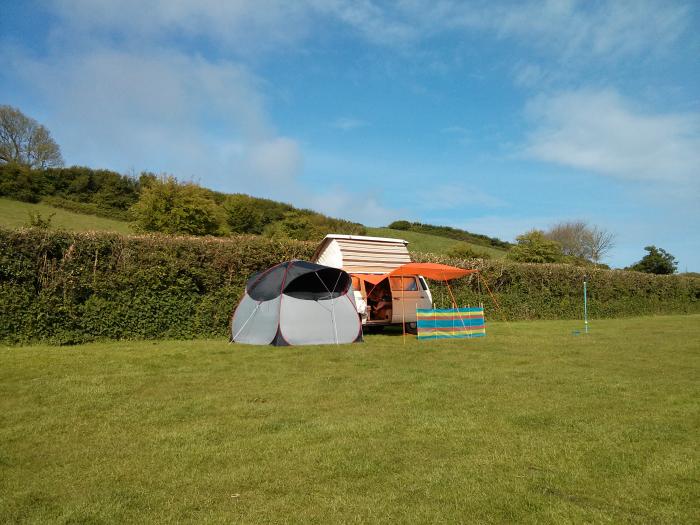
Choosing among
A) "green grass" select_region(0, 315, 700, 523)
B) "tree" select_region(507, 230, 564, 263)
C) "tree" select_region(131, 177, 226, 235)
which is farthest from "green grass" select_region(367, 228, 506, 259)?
"green grass" select_region(0, 315, 700, 523)

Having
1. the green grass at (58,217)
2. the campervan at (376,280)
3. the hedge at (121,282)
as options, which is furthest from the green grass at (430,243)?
the hedge at (121,282)

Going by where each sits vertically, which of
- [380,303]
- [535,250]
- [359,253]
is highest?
[535,250]

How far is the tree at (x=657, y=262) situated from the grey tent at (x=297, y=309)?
3426 centimetres

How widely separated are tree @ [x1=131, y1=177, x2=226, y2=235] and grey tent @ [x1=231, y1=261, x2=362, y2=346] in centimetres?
1498

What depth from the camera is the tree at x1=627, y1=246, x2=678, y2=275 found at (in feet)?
123

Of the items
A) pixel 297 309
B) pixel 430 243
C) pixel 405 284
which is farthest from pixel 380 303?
pixel 430 243

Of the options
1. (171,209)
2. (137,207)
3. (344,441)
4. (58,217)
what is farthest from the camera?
(58,217)

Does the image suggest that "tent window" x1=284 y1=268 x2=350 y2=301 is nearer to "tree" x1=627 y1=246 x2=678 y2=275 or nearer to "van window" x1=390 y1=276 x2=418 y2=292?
"van window" x1=390 y1=276 x2=418 y2=292

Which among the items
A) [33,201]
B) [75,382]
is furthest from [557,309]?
[33,201]

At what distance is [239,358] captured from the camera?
9.02 m

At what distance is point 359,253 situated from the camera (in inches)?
566

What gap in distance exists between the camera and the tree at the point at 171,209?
25062 millimetres

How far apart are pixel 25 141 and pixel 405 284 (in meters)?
37.6

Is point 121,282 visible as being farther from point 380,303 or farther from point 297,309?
point 380,303
